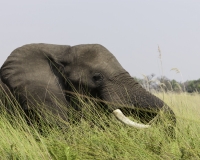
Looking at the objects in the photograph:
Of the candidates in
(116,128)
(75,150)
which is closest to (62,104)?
(116,128)

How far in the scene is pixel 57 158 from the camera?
12.2 ft

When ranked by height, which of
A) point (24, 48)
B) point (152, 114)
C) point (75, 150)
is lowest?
point (152, 114)

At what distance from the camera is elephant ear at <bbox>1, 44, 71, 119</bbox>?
5602mm

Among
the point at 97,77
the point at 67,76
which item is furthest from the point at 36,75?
the point at 97,77

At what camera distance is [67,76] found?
5.82 metres

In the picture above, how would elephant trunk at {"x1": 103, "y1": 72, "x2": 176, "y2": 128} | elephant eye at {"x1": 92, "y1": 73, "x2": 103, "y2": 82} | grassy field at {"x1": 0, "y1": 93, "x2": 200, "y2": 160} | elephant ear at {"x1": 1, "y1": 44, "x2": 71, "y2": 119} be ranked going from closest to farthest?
grassy field at {"x1": 0, "y1": 93, "x2": 200, "y2": 160}, elephant trunk at {"x1": 103, "y1": 72, "x2": 176, "y2": 128}, elephant ear at {"x1": 1, "y1": 44, "x2": 71, "y2": 119}, elephant eye at {"x1": 92, "y1": 73, "x2": 103, "y2": 82}

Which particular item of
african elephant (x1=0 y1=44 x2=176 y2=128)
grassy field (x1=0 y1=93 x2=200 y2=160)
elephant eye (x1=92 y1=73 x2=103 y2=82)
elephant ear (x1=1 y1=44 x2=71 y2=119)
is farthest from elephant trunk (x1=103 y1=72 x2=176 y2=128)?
elephant ear (x1=1 y1=44 x2=71 y2=119)

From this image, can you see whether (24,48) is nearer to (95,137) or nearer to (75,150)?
(95,137)

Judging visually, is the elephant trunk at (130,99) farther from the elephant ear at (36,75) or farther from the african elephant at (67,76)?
the elephant ear at (36,75)

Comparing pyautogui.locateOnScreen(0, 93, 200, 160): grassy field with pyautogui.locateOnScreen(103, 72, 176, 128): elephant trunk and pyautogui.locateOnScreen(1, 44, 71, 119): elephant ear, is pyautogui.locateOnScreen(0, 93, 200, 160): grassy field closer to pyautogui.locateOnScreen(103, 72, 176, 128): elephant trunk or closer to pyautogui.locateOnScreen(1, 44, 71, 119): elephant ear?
pyautogui.locateOnScreen(103, 72, 176, 128): elephant trunk

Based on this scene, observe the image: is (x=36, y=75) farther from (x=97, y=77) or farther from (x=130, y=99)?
(x=130, y=99)

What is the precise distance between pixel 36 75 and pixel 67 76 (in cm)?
34

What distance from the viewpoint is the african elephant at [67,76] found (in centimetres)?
566

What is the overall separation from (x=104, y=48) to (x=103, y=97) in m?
0.58
